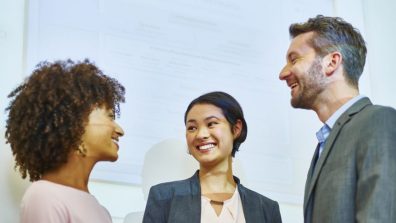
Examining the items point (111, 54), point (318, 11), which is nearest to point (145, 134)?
point (111, 54)

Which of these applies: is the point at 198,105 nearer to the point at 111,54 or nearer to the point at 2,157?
the point at 111,54

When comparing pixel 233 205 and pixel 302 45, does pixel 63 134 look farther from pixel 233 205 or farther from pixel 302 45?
pixel 302 45

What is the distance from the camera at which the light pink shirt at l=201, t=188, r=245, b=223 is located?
2.10 metres

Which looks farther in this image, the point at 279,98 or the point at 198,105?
the point at 279,98

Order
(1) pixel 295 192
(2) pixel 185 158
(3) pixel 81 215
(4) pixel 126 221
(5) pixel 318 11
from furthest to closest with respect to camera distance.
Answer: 1. (5) pixel 318 11
2. (1) pixel 295 192
3. (2) pixel 185 158
4. (4) pixel 126 221
5. (3) pixel 81 215

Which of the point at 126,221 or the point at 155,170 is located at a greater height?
the point at 155,170

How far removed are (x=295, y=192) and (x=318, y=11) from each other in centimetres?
84

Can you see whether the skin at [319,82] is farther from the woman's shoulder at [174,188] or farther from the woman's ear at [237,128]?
the woman's shoulder at [174,188]

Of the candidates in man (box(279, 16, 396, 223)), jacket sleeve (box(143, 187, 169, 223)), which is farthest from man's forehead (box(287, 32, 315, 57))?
jacket sleeve (box(143, 187, 169, 223))

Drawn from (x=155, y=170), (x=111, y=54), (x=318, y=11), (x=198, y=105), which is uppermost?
(x=318, y=11)

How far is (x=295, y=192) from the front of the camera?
267cm

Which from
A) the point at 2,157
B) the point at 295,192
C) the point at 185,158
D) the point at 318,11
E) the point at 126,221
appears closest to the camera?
the point at 2,157

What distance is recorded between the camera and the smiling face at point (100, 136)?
188cm

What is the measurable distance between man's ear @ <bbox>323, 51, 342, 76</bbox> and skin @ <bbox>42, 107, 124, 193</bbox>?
0.66 metres
